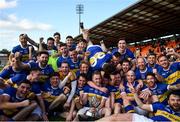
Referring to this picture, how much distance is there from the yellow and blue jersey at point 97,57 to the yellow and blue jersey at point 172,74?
1.49 m

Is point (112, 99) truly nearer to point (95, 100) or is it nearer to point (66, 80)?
point (95, 100)

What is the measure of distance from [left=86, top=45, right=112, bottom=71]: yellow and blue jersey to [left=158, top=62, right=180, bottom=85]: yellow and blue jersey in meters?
1.49

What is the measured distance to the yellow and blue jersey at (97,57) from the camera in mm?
8750

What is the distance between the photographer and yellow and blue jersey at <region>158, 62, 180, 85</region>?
8.05 meters

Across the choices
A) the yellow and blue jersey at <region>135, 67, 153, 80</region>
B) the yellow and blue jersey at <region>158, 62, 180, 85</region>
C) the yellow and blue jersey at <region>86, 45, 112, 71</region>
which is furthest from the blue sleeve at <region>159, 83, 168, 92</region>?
the yellow and blue jersey at <region>86, 45, 112, 71</region>

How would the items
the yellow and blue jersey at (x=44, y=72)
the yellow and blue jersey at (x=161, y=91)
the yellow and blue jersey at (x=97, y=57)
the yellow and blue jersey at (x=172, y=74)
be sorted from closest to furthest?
1. the yellow and blue jersey at (x=161, y=91)
2. the yellow and blue jersey at (x=44, y=72)
3. the yellow and blue jersey at (x=172, y=74)
4. the yellow and blue jersey at (x=97, y=57)

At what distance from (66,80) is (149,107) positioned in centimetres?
231

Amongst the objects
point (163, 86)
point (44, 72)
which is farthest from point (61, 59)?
point (163, 86)

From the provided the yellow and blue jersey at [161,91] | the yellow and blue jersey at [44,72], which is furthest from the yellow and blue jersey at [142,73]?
the yellow and blue jersey at [44,72]

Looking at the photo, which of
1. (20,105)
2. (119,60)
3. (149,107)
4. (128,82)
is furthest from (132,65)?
(20,105)

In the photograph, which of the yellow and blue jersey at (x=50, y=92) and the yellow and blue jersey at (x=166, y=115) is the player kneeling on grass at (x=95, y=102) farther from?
the yellow and blue jersey at (x=166, y=115)

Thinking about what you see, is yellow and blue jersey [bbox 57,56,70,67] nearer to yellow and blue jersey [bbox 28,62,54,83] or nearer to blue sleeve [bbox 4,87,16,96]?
yellow and blue jersey [bbox 28,62,54,83]

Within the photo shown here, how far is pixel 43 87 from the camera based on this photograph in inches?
311

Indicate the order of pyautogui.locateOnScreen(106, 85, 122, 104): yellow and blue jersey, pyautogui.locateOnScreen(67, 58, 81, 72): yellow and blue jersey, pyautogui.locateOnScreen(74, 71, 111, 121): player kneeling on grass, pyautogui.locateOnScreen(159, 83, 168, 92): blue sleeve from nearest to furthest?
pyautogui.locateOnScreen(74, 71, 111, 121): player kneeling on grass → pyautogui.locateOnScreen(159, 83, 168, 92): blue sleeve → pyautogui.locateOnScreen(106, 85, 122, 104): yellow and blue jersey → pyautogui.locateOnScreen(67, 58, 81, 72): yellow and blue jersey
